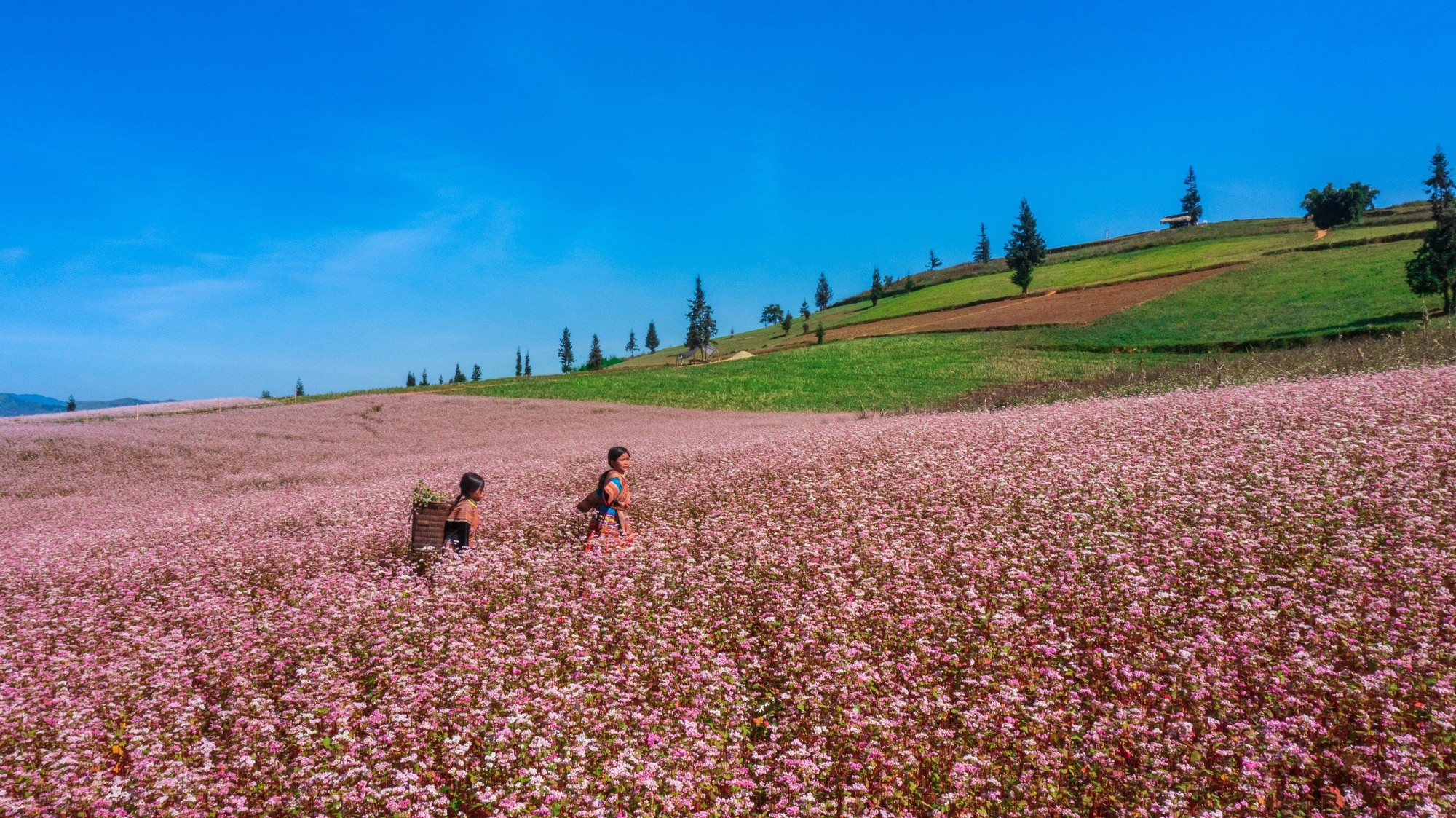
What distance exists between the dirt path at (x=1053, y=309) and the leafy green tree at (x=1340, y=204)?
52376 millimetres

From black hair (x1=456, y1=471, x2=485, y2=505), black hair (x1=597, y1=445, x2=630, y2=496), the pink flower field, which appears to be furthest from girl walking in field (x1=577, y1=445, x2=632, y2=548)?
black hair (x1=456, y1=471, x2=485, y2=505)

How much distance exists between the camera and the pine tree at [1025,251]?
93.5 meters

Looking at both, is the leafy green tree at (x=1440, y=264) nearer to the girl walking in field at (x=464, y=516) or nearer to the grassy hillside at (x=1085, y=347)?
the grassy hillside at (x=1085, y=347)

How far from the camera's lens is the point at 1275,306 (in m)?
51.8

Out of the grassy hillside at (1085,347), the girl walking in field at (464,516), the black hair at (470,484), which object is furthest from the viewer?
the grassy hillside at (1085,347)

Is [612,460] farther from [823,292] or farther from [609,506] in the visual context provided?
[823,292]

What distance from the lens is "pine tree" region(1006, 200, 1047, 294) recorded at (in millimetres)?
93500

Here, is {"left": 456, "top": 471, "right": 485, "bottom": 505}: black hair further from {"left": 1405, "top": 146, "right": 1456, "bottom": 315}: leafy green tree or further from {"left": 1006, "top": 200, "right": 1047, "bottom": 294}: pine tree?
{"left": 1006, "top": 200, "right": 1047, "bottom": 294}: pine tree

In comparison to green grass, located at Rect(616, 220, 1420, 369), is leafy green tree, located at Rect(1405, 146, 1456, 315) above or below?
below

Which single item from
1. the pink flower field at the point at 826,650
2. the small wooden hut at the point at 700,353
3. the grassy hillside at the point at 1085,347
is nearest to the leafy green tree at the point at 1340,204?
the grassy hillside at the point at 1085,347

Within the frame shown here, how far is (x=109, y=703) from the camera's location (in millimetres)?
6469

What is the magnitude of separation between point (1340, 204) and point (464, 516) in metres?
141

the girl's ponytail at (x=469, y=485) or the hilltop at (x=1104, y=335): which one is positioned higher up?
the hilltop at (x=1104, y=335)

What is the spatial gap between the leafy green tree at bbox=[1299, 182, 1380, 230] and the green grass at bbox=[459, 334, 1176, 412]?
84.4 m
